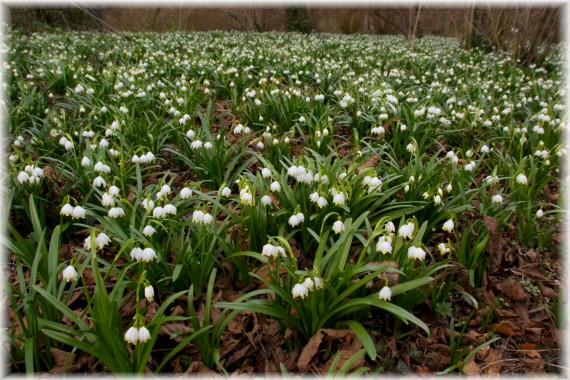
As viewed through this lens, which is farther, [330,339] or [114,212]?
[114,212]

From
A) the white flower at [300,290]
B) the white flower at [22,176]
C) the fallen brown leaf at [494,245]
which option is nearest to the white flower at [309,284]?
the white flower at [300,290]

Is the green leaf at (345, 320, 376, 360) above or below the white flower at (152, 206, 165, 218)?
below

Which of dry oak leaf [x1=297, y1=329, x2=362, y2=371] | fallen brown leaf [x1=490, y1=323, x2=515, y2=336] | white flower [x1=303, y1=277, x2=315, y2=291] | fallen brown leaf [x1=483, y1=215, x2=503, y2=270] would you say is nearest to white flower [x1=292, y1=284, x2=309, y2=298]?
white flower [x1=303, y1=277, x2=315, y2=291]

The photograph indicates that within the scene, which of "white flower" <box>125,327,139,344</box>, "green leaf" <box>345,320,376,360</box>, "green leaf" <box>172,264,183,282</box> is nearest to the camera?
"white flower" <box>125,327,139,344</box>

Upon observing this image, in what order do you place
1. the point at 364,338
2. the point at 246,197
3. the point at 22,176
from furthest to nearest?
1. the point at 22,176
2. the point at 246,197
3. the point at 364,338

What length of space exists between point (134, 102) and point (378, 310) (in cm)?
333

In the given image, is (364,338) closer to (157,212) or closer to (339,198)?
→ (339,198)

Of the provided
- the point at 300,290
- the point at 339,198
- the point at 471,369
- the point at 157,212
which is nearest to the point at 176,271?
the point at 157,212

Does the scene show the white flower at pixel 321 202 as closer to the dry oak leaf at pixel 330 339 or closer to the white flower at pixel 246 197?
the white flower at pixel 246 197

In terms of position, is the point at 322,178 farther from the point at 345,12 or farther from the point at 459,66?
the point at 345,12

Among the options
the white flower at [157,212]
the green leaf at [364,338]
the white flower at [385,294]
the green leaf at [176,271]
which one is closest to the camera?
A: the green leaf at [364,338]

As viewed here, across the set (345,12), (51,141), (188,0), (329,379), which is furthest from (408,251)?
(345,12)

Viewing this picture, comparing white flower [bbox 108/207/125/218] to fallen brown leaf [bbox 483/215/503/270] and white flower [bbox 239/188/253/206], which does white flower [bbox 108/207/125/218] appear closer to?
white flower [bbox 239/188/253/206]

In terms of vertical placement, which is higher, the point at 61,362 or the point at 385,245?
the point at 385,245
